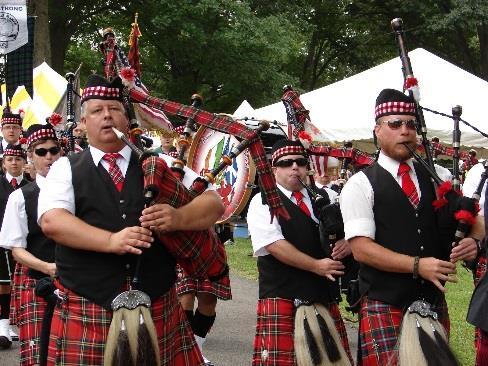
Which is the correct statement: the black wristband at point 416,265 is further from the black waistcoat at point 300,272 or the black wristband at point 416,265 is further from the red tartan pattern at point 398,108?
the black waistcoat at point 300,272

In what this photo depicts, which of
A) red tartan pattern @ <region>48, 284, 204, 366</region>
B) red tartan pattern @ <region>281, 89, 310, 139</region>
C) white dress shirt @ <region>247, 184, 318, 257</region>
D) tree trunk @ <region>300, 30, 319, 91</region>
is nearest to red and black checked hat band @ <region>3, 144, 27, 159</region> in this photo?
red tartan pattern @ <region>281, 89, 310, 139</region>

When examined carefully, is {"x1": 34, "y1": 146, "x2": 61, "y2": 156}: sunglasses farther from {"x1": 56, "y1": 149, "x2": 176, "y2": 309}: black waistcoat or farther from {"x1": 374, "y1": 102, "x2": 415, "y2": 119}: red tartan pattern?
Result: {"x1": 374, "y1": 102, "x2": 415, "y2": 119}: red tartan pattern

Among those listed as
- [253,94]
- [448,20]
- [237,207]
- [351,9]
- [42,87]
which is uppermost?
[351,9]

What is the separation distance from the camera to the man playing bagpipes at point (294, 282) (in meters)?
4.59

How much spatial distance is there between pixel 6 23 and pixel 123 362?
6623 millimetres

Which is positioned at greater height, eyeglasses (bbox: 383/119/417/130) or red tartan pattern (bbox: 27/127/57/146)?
red tartan pattern (bbox: 27/127/57/146)

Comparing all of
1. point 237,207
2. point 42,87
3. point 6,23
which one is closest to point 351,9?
point 42,87

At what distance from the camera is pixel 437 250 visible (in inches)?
151

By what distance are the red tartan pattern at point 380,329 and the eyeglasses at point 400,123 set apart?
0.81 m

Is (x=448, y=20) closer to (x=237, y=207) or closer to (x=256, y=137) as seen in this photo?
(x=237, y=207)

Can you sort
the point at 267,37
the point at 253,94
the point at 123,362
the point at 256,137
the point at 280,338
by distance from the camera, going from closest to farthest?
the point at 123,362 → the point at 256,137 → the point at 280,338 → the point at 267,37 → the point at 253,94

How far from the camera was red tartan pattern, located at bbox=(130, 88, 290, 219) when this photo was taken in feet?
11.2

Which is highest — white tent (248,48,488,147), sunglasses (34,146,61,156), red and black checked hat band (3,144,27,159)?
white tent (248,48,488,147)

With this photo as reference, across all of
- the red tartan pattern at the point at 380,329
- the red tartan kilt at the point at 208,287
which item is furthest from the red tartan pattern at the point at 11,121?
the red tartan pattern at the point at 380,329
